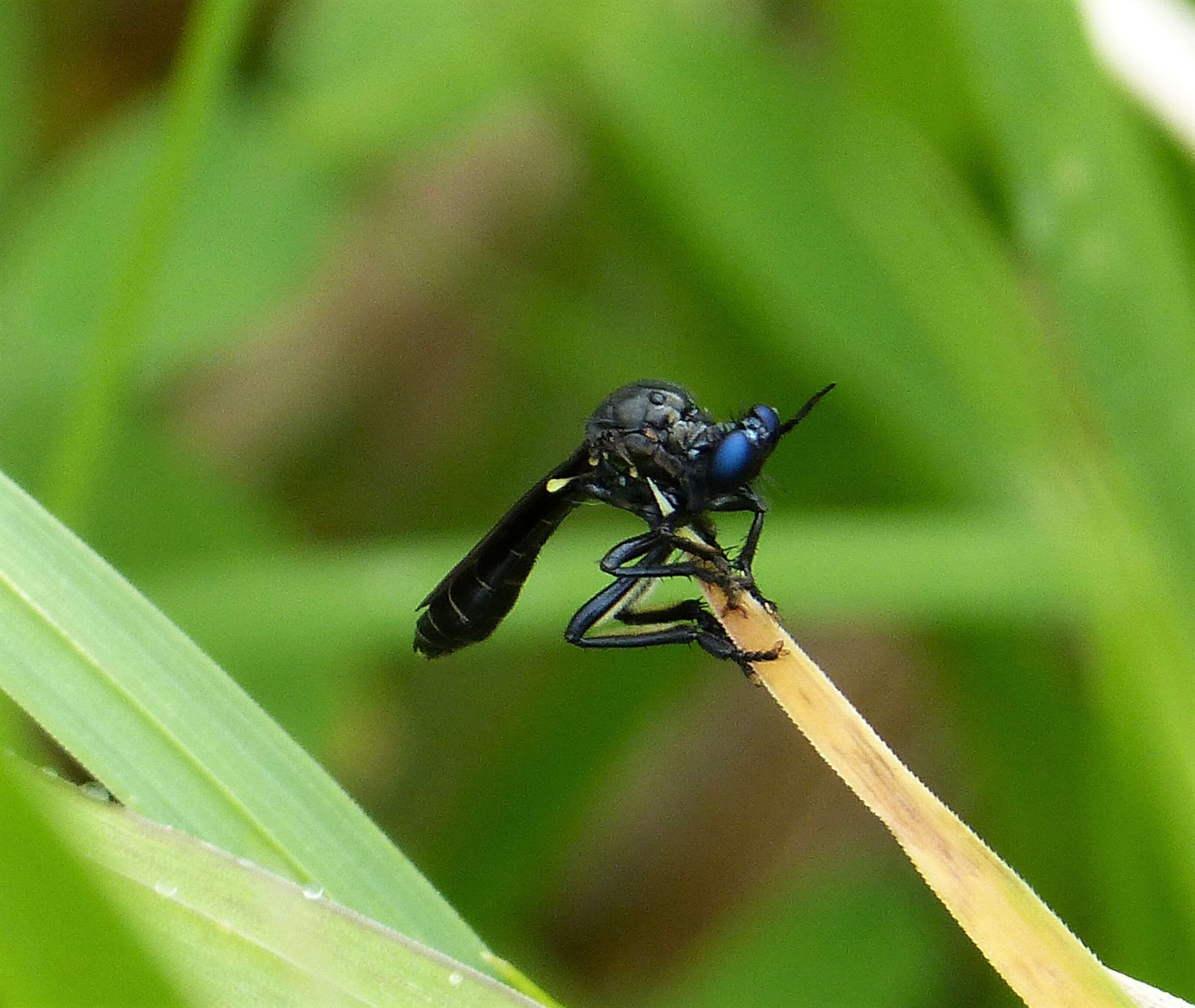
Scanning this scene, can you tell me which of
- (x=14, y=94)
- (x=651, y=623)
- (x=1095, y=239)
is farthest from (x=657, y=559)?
(x=14, y=94)

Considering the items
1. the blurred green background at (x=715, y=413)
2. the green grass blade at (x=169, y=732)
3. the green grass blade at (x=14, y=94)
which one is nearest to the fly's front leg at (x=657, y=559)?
the blurred green background at (x=715, y=413)

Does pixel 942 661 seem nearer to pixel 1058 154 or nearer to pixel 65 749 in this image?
pixel 1058 154

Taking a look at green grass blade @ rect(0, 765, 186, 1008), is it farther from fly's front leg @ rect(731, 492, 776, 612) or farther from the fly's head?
the fly's head

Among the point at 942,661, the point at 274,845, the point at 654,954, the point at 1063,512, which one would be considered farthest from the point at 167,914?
the point at 654,954

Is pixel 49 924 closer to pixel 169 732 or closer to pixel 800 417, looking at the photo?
pixel 169 732

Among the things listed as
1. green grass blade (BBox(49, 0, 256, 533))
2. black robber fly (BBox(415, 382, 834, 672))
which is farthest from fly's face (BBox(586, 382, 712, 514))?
green grass blade (BBox(49, 0, 256, 533))
